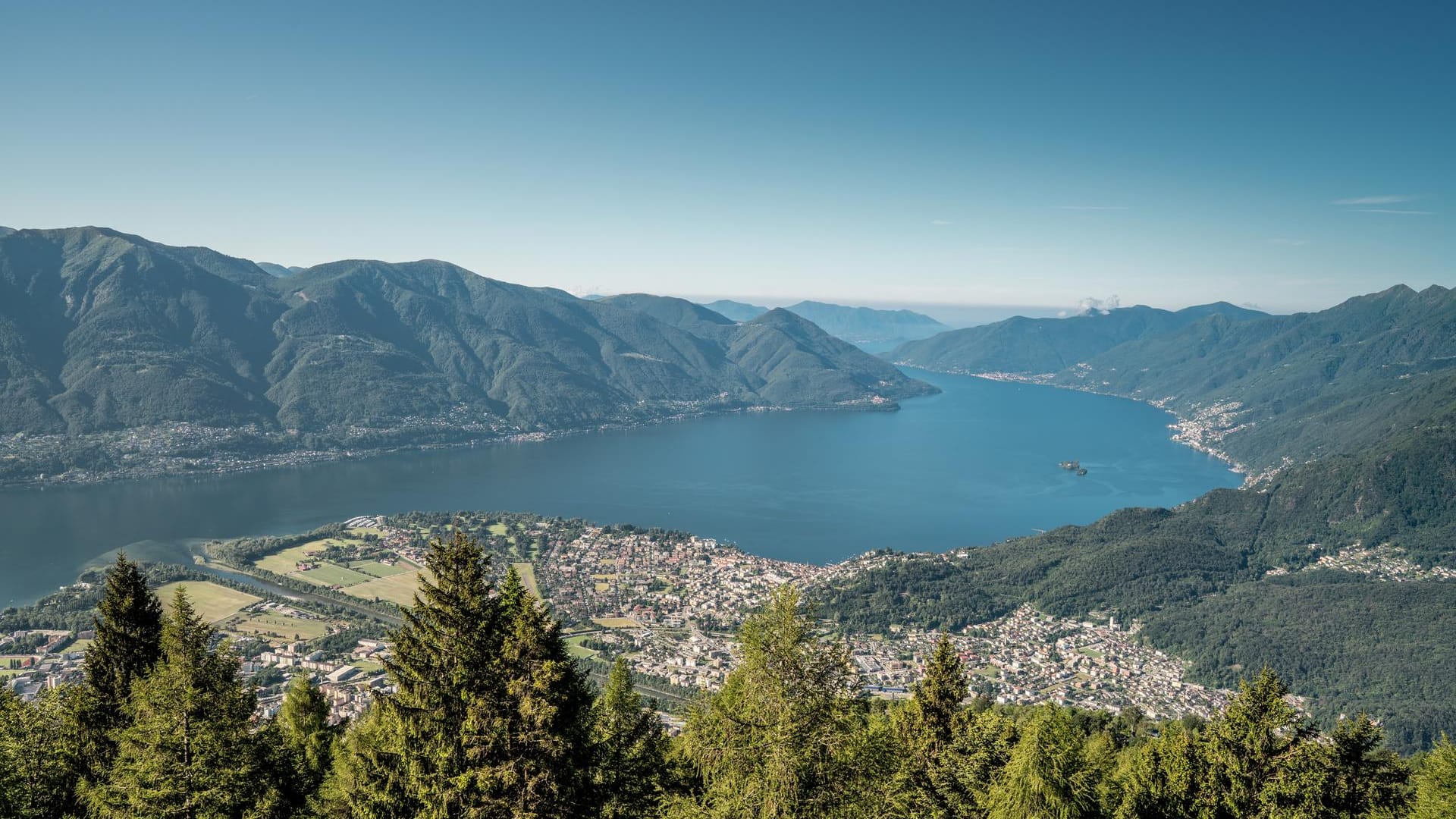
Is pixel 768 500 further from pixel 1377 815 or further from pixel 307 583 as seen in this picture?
pixel 1377 815

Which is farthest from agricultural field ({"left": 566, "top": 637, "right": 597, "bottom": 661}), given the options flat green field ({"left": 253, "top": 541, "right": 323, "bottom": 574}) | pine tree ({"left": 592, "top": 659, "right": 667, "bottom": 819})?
pine tree ({"left": 592, "top": 659, "right": 667, "bottom": 819})

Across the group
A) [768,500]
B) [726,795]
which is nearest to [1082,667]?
[726,795]

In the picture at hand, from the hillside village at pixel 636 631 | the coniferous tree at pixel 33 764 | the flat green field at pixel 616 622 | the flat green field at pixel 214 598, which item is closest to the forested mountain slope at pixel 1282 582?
the hillside village at pixel 636 631

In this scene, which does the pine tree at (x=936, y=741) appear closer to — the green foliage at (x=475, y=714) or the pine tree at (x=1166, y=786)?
the pine tree at (x=1166, y=786)

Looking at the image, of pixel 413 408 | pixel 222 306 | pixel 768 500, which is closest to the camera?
pixel 768 500

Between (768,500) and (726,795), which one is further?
(768,500)

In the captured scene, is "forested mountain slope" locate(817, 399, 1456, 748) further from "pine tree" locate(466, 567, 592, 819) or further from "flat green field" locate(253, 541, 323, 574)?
"pine tree" locate(466, 567, 592, 819)
